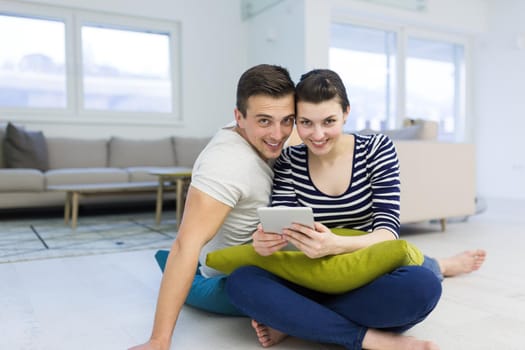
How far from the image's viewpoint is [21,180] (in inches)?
161

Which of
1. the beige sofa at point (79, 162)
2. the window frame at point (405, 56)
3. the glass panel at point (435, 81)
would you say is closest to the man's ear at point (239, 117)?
the beige sofa at point (79, 162)

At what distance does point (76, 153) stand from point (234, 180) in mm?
4115

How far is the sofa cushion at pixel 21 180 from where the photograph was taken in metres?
4.04

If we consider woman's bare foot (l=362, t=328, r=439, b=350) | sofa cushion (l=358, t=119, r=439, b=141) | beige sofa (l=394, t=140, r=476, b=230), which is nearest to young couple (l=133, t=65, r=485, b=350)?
woman's bare foot (l=362, t=328, r=439, b=350)

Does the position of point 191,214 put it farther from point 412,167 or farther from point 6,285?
point 412,167

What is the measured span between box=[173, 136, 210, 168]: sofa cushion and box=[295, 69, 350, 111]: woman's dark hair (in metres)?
4.08

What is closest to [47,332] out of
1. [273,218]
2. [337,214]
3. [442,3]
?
[273,218]

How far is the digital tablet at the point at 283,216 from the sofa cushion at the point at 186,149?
13.9 feet

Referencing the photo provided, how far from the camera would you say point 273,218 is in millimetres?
1104

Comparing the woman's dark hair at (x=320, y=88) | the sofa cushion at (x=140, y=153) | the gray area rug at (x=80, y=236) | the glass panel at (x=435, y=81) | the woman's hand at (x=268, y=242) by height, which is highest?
the glass panel at (x=435, y=81)

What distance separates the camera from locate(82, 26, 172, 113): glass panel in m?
5.40

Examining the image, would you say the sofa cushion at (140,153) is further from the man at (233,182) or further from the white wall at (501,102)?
the white wall at (501,102)

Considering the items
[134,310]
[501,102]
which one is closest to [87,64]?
[134,310]

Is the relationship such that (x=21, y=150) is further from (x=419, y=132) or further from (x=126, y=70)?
(x=419, y=132)
